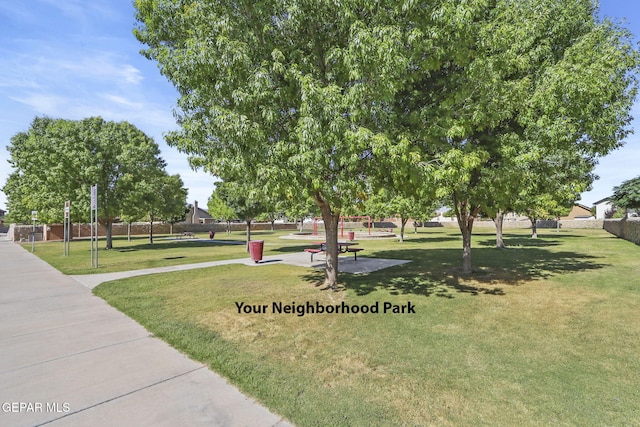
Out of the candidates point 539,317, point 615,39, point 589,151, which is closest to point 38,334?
point 539,317

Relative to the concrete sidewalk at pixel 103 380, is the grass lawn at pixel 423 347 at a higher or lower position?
lower

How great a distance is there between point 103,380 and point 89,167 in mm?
22142

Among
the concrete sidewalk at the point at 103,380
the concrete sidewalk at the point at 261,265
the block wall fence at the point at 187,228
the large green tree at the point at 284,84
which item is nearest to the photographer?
the concrete sidewalk at the point at 103,380

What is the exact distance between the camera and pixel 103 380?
402cm

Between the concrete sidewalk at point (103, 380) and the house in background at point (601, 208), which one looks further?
the house in background at point (601, 208)

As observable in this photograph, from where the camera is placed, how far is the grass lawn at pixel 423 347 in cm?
348

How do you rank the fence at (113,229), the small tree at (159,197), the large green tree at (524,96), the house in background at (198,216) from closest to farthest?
the large green tree at (524,96)
the small tree at (159,197)
the fence at (113,229)
the house in background at (198,216)

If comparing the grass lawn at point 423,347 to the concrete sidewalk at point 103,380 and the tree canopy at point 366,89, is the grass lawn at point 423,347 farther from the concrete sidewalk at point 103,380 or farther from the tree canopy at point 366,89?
the tree canopy at point 366,89

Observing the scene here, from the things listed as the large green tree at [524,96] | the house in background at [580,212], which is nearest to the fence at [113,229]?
the large green tree at [524,96]

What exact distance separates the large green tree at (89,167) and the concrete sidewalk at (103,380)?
18521mm

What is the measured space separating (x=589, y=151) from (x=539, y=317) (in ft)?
21.1

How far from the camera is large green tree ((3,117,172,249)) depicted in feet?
71.1

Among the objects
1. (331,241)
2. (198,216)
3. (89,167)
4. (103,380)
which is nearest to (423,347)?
(331,241)


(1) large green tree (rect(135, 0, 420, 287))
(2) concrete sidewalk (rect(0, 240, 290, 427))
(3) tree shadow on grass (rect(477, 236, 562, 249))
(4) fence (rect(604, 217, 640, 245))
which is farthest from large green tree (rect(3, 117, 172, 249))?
(4) fence (rect(604, 217, 640, 245))
